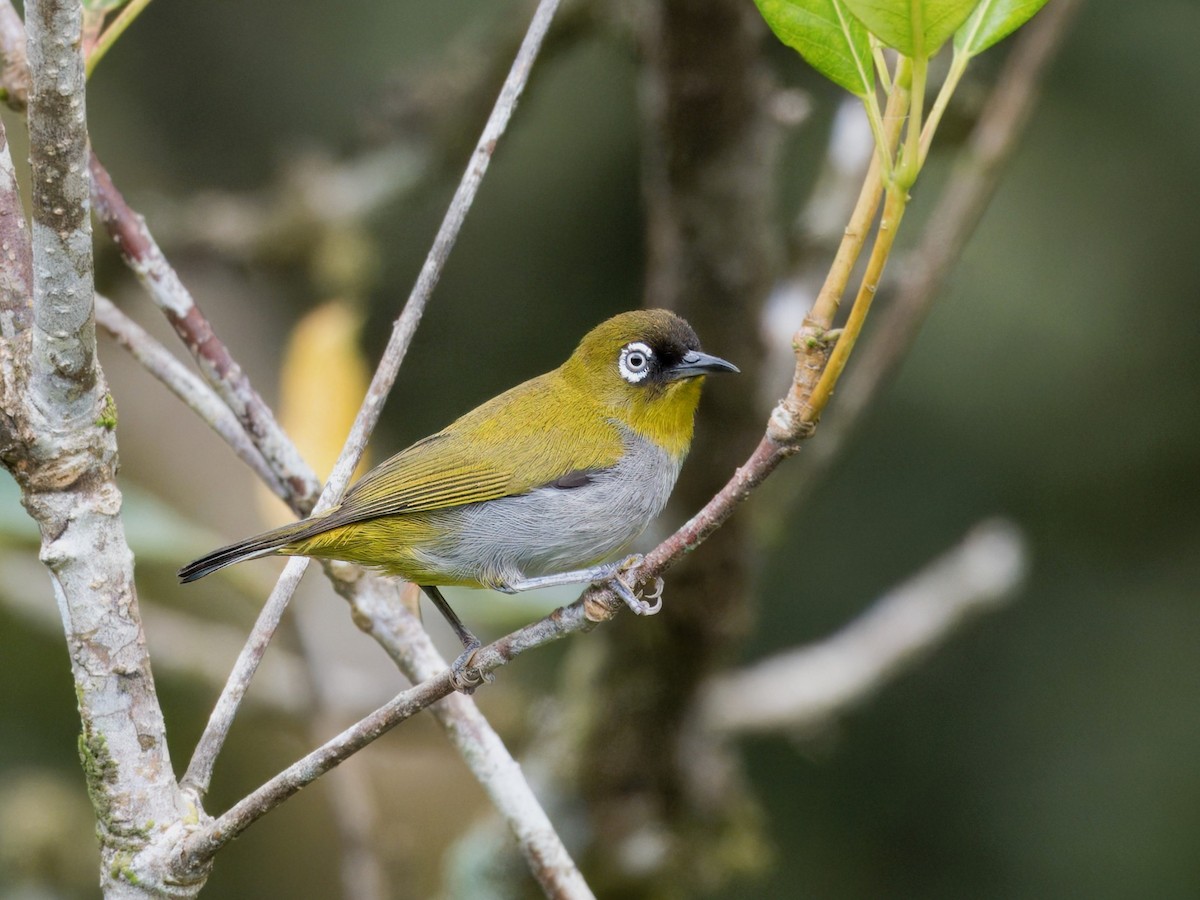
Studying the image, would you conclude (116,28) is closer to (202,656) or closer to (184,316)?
(184,316)

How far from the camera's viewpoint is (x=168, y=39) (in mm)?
7082

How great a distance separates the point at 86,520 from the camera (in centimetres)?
203

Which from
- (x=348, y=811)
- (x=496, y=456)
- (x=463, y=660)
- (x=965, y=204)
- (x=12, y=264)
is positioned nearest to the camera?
(x=12, y=264)

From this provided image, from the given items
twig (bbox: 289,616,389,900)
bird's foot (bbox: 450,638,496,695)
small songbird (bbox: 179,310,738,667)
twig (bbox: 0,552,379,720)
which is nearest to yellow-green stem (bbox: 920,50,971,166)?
bird's foot (bbox: 450,638,496,695)

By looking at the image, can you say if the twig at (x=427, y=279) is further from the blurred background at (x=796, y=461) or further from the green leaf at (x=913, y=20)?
the blurred background at (x=796, y=461)

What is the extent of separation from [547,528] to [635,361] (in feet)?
1.78

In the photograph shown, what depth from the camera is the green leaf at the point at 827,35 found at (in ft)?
5.91

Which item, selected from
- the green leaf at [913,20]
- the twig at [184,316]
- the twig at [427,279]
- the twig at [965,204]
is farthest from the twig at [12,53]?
the twig at [965,204]

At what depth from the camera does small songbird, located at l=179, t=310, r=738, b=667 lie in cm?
296

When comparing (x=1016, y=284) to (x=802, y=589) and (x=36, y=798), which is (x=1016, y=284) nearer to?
(x=802, y=589)

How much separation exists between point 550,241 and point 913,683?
278cm

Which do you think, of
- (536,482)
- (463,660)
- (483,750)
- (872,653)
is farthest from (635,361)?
(872,653)

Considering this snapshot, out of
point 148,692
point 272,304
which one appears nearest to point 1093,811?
point 272,304

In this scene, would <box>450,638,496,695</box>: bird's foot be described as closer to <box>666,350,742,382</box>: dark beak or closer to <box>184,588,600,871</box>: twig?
<box>184,588,600,871</box>: twig
